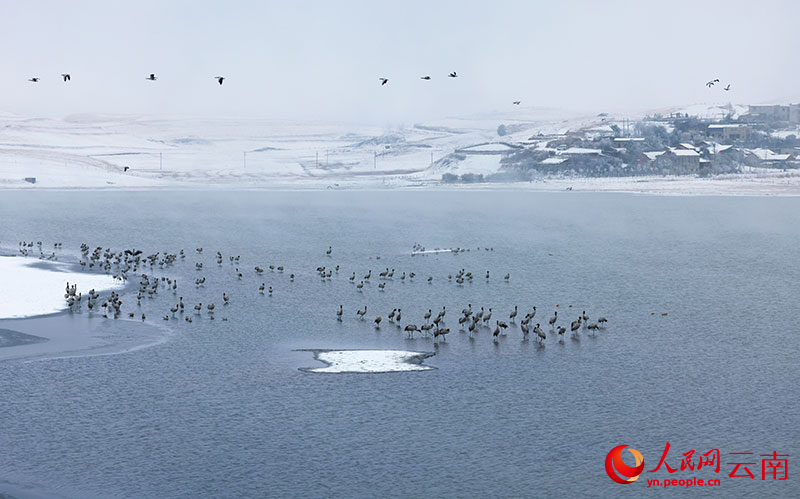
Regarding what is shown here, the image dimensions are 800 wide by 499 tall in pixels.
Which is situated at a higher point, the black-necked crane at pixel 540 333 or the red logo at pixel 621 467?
the black-necked crane at pixel 540 333

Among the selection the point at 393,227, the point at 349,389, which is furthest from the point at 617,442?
the point at 393,227

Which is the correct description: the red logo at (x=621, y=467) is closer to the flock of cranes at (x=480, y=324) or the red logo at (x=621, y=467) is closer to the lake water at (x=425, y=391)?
the lake water at (x=425, y=391)

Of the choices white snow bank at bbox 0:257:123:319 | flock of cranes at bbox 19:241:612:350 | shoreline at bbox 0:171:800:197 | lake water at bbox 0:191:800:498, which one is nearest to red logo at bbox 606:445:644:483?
lake water at bbox 0:191:800:498

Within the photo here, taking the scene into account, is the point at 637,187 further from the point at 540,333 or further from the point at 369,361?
the point at 369,361

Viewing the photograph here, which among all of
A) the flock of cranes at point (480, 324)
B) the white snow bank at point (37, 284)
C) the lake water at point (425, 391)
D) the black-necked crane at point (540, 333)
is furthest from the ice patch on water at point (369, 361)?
the white snow bank at point (37, 284)

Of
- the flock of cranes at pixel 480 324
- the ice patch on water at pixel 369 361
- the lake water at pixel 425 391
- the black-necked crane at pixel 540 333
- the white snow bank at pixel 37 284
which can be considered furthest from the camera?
the white snow bank at pixel 37 284

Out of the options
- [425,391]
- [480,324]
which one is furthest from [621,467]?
[480,324]

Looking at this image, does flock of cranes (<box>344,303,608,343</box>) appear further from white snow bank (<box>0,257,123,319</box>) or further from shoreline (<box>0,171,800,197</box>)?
shoreline (<box>0,171,800,197</box>)

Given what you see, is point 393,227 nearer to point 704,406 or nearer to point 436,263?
point 436,263
